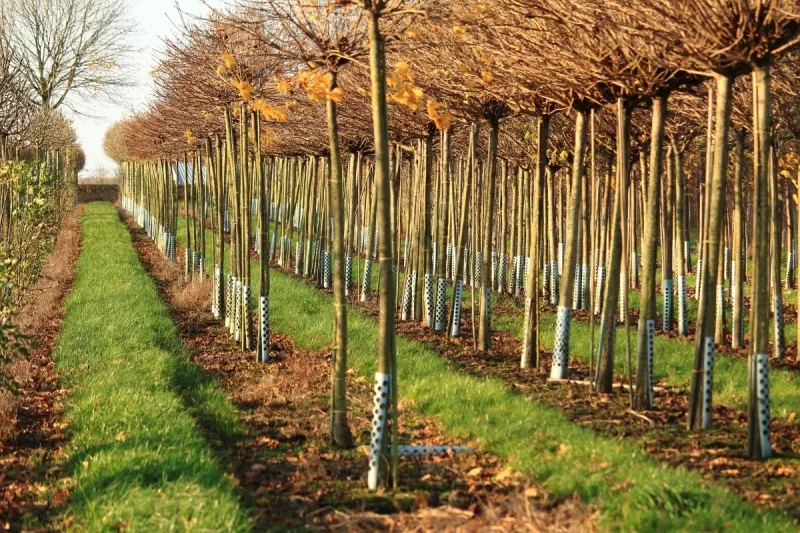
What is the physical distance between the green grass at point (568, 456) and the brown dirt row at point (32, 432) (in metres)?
3.24

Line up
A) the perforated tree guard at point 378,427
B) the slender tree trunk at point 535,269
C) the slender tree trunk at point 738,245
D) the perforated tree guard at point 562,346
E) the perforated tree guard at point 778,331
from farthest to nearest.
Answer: the perforated tree guard at point 778,331 < the slender tree trunk at point 535,269 < the slender tree trunk at point 738,245 < the perforated tree guard at point 562,346 < the perforated tree guard at point 378,427

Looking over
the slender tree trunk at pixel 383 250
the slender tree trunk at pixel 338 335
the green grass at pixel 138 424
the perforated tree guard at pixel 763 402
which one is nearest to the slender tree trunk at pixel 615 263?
the perforated tree guard at pixel 763 402

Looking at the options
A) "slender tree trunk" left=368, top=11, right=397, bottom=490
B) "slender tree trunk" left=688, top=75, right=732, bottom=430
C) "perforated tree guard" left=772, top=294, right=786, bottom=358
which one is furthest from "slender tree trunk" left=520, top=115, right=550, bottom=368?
"slender tree trunk" left=368, top=11, right=397, bottom=490

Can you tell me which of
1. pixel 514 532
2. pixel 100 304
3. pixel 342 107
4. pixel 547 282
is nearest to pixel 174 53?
pixel 342 107

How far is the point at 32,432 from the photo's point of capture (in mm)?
8836

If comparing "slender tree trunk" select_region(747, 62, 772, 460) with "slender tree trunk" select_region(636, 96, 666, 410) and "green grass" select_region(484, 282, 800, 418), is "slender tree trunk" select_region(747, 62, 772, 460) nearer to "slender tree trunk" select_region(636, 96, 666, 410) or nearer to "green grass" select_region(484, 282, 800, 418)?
"slender tree trunk" select_region(636, 96, 666, 410)

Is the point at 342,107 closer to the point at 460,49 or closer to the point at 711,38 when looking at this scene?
the point at 460,49

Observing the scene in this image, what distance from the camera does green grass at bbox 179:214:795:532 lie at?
5.57m

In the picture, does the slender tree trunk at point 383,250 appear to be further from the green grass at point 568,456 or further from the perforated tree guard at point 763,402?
the perforated tree guard at point 763,402

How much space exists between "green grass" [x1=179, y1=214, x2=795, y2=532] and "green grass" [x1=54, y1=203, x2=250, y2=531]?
1.95m

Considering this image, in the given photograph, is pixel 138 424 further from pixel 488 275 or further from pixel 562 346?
pixel 488 275

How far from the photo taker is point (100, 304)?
641 inches

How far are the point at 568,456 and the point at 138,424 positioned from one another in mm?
3564

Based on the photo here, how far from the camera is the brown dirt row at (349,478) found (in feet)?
19.7
